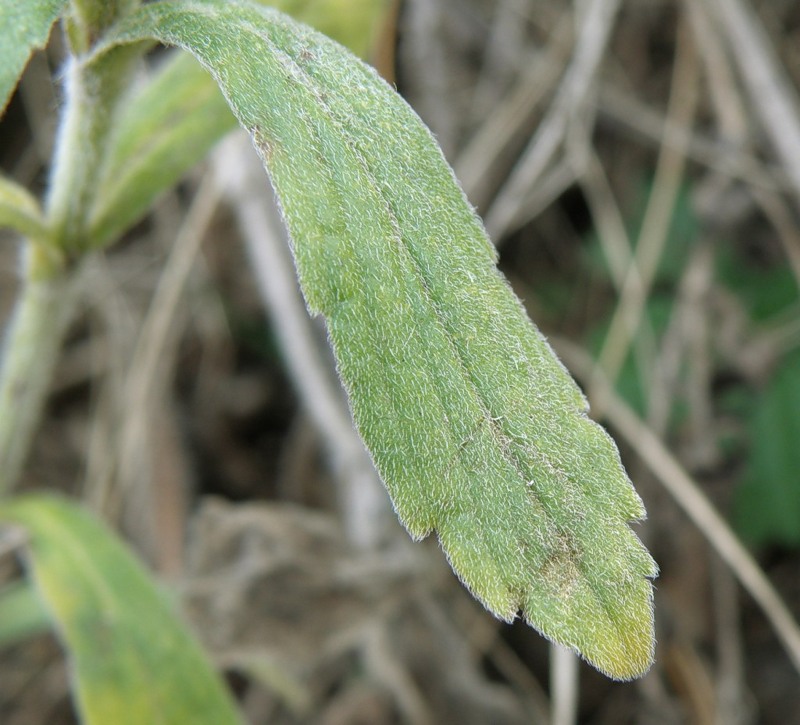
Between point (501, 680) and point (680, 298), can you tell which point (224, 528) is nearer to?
point (501, 680)

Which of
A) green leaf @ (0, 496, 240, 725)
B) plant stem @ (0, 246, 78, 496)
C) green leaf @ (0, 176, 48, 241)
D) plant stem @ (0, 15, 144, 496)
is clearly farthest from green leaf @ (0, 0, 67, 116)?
green leaf @ (0, 496, 240, 725)

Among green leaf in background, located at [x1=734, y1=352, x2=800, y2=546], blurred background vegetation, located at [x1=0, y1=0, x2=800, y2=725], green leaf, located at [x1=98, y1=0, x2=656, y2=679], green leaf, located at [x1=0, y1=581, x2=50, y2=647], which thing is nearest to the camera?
green leaf, located at [x1=98, y1=0, x2=656, y2=679]

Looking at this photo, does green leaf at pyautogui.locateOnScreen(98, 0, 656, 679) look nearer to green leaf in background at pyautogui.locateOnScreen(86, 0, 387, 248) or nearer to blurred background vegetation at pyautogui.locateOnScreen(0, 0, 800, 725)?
green leaf in background at pyautogui.locateOnScreen(86, 0, 387, 248)

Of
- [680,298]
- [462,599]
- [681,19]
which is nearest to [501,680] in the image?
[462,599]

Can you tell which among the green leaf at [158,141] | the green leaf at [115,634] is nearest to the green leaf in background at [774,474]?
the green leaf at [115,634]

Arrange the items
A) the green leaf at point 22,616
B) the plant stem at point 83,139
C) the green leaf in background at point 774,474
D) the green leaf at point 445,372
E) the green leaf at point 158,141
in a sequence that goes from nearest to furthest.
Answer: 1. the green leaf at point 445,372
2. the plant stem at point 83,139
3. the green leaf at point 158,141
4. the green leaf at point 22,616
5. the green leaf in background at point 774,474

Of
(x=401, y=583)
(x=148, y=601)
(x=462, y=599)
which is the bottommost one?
(x=462, y=599)

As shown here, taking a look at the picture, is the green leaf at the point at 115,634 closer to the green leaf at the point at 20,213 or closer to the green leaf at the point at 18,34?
the green leaf at the point at 20,213
